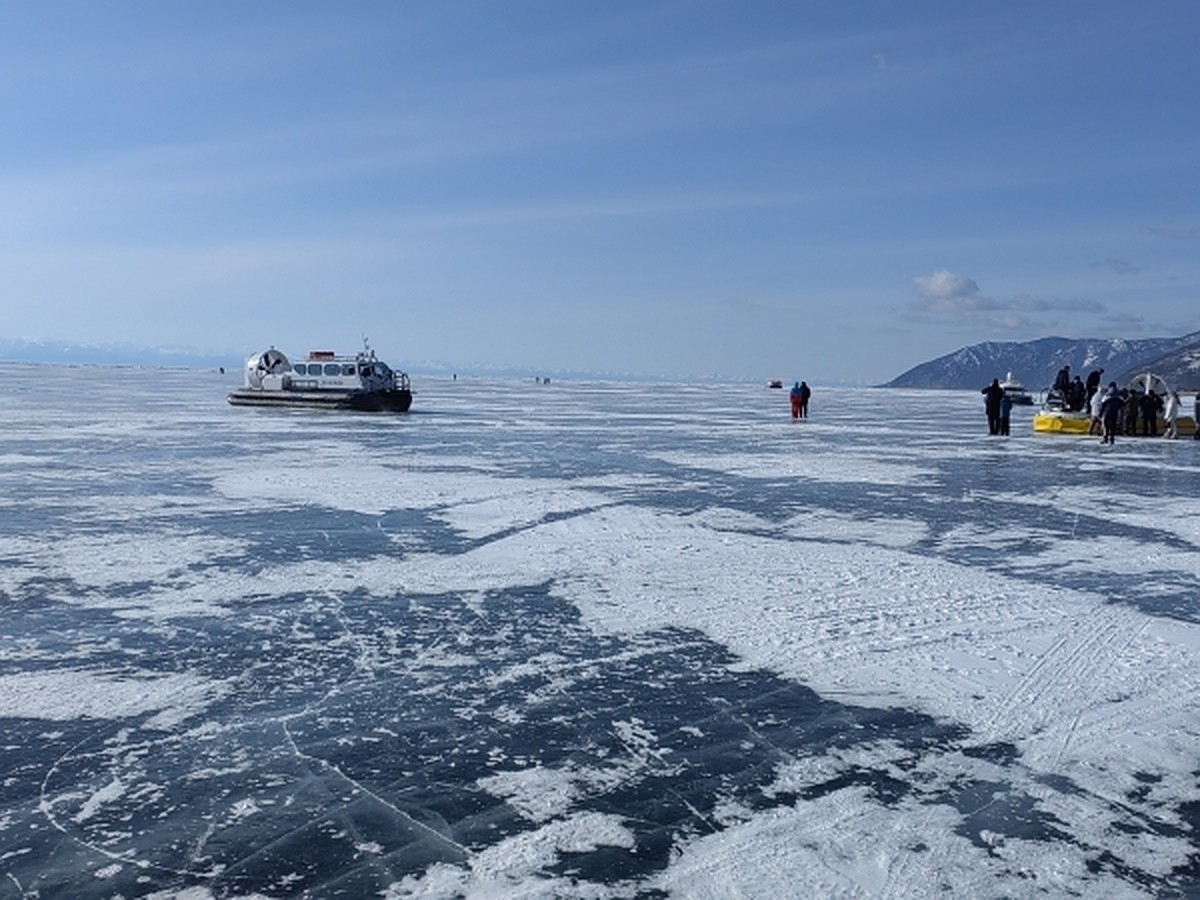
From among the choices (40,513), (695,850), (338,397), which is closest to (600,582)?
(695,850)

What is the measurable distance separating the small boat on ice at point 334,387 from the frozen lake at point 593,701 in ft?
75.3

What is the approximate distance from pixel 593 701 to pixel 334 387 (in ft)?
106

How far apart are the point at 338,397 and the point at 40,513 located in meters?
24.2

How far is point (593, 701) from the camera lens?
5.12 metres

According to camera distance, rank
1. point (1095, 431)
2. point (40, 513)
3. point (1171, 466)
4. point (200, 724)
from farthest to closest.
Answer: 1. point (1095, 431)
2. point (1171, 466)
3. point (40, 513)
4. point (200, 724)

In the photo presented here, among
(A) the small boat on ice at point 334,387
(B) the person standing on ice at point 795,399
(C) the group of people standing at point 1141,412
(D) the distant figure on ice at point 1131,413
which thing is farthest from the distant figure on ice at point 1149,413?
(A) the small boat on ice at point 334,387

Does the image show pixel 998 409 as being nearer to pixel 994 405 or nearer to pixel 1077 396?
pixel 994 405

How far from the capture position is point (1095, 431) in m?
25.8

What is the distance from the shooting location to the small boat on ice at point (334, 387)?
34812 millimetres

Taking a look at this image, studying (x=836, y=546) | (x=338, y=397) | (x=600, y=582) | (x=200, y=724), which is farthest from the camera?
(x=338, y=397)

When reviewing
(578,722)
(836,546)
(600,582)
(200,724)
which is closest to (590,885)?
(578,722)

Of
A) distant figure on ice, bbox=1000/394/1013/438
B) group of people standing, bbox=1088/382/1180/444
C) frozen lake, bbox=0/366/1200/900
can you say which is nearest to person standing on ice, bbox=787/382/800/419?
distant figure on ice, bbox=1000/394/1013/438

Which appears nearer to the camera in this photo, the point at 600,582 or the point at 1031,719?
the point at 1031,719

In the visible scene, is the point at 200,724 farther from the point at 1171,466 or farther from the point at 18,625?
the point at 1171,466
